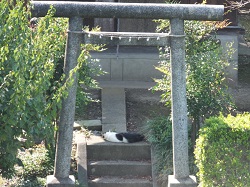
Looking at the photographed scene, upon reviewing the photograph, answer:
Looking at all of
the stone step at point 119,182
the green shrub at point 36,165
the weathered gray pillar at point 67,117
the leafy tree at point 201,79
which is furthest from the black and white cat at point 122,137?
the weathered gray pillar at point 67,117

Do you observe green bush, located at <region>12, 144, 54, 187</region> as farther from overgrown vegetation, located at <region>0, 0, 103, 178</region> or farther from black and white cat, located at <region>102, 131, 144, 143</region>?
overgrown vegetation, located at <region>0, 0, 103, 178</region>

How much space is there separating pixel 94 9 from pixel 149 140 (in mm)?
3160

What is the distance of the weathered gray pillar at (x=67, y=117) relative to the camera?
934 centimetres

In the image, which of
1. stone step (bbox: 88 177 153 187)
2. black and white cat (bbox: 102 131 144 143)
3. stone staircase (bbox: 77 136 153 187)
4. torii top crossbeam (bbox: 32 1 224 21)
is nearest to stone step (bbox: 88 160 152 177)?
stone staircase (bbox: 77 136 153 187)

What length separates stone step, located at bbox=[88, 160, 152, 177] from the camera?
11328 mm

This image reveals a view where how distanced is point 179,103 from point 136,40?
3.42ft

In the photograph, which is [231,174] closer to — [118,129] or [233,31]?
[118,129]

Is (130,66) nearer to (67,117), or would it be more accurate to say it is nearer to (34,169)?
(34,169)

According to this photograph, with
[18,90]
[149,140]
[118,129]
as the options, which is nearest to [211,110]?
[149,140]

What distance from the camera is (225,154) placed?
884 centimetres

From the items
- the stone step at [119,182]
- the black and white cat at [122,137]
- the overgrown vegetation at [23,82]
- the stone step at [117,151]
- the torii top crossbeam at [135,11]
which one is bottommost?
the stone step at [119,182]

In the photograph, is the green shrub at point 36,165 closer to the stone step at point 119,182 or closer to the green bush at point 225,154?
the stone step at point 119,182

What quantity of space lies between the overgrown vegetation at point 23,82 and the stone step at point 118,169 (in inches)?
96.7

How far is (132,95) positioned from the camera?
560 inches
